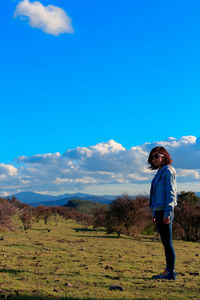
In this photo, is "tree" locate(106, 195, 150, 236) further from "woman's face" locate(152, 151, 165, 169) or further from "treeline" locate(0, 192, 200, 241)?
"woman's face" locate(152, 151, 165, 169)

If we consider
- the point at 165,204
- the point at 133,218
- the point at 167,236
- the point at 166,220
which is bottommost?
the point at 133,218

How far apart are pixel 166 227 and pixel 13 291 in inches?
141

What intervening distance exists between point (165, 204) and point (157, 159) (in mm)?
1126

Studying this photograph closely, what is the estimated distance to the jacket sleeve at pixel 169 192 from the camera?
6590mm

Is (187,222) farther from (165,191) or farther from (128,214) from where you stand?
(165,191)

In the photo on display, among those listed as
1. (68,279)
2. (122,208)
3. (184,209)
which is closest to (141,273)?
(68,279)

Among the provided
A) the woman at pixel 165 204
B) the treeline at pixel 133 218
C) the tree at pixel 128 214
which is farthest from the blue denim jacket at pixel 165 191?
the tree at pixel 128 214

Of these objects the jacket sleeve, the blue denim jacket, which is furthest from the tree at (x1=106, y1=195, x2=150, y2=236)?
the jacket sleeve

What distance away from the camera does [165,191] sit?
6.79 m

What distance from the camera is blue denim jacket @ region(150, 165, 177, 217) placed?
6.63m

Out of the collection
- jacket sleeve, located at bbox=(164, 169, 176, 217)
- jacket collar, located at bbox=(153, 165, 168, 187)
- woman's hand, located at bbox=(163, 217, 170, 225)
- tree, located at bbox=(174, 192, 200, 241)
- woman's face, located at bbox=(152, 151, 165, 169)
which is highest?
woman's face, located at bbox=(152, 151, 165, 169)

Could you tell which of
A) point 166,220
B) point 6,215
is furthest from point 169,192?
point 6,215

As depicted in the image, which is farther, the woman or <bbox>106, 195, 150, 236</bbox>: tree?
<bbox>106, 195, 150, 236</bbox>: tree

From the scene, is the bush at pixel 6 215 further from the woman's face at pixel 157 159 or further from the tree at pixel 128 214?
the woman's face at pixel 157 159
